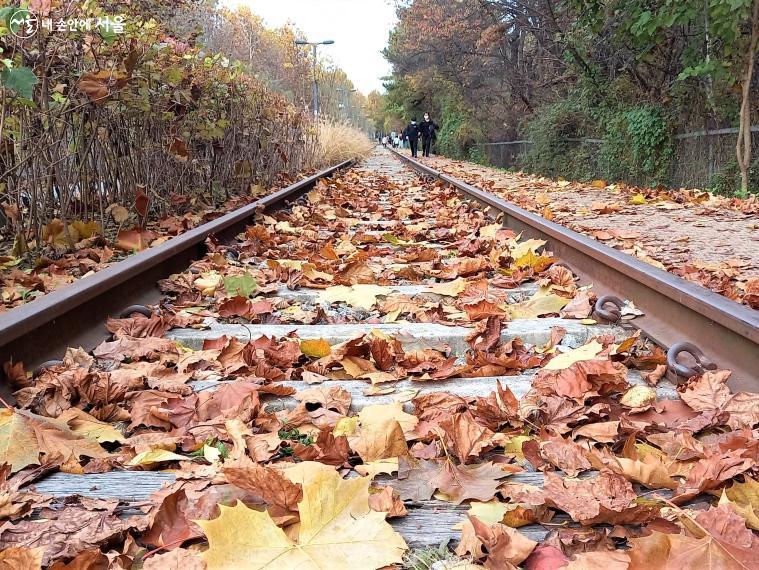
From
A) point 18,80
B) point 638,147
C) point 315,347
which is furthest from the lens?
point 638,147

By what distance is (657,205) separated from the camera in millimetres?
8094

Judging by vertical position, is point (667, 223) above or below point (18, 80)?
below

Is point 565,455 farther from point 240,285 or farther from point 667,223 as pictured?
point 667,223

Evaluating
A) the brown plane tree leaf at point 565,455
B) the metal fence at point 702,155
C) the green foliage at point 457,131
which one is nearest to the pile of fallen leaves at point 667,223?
the metal fence at point 702,155

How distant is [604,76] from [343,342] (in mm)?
14177

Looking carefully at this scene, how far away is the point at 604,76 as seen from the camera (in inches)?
579

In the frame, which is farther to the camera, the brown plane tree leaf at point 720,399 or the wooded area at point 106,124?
the wooded area at point 106,124

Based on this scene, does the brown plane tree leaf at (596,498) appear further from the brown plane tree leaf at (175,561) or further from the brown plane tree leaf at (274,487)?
the brown plane tree leaf at (175,561)

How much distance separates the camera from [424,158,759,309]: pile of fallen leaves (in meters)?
3.71

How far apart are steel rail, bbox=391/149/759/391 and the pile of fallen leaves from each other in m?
0.50

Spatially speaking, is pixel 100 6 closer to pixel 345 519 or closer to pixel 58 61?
pixel 58 61

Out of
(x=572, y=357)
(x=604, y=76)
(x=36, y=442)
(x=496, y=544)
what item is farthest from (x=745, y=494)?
(x=604, y=76)

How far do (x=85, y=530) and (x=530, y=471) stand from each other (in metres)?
0.97

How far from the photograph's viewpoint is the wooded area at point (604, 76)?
9.44 meters
